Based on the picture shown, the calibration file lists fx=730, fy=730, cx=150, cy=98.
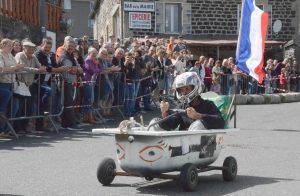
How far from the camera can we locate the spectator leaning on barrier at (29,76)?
15359mm

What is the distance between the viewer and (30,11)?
2795 cm

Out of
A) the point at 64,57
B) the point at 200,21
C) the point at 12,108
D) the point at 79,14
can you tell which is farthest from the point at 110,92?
the point at 79,14

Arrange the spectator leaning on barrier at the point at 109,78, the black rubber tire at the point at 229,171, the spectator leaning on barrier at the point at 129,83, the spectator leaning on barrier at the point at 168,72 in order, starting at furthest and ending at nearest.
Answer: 1. the spectator leaning on barrier at the point at 168,72
2. the spectator leaning on barrier at the point at 129,83
3. the spectator leaning on barrier at the point at 109,78
4. the black rubber tire at the point at 229,171

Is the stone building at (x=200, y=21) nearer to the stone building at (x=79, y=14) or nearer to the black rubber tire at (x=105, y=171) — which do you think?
the black rubber tire at (x=105, y=171)

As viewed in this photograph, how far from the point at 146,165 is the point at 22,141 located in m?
6.01

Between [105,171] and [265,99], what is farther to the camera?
[265,99]

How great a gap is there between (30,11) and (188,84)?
19.3m

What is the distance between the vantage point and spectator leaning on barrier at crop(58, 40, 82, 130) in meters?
16.7

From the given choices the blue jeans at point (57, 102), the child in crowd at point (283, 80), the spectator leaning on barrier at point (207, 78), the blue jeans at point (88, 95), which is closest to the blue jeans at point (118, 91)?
the blue jeans at point (88, 95)

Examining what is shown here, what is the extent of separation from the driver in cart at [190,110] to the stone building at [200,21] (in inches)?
1195

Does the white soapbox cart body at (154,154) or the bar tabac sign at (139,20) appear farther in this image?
the bar tabac sign at (139,20)

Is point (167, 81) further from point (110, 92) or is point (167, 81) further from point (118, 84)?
point (110, 92)

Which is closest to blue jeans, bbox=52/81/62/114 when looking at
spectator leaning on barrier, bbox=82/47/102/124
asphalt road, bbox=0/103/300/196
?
asphalt road, bbox=0/103/300/196

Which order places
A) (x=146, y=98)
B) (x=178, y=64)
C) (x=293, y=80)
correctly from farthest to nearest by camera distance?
(x=293, y=80), (x=178, y=64), (x=146, y=98)
